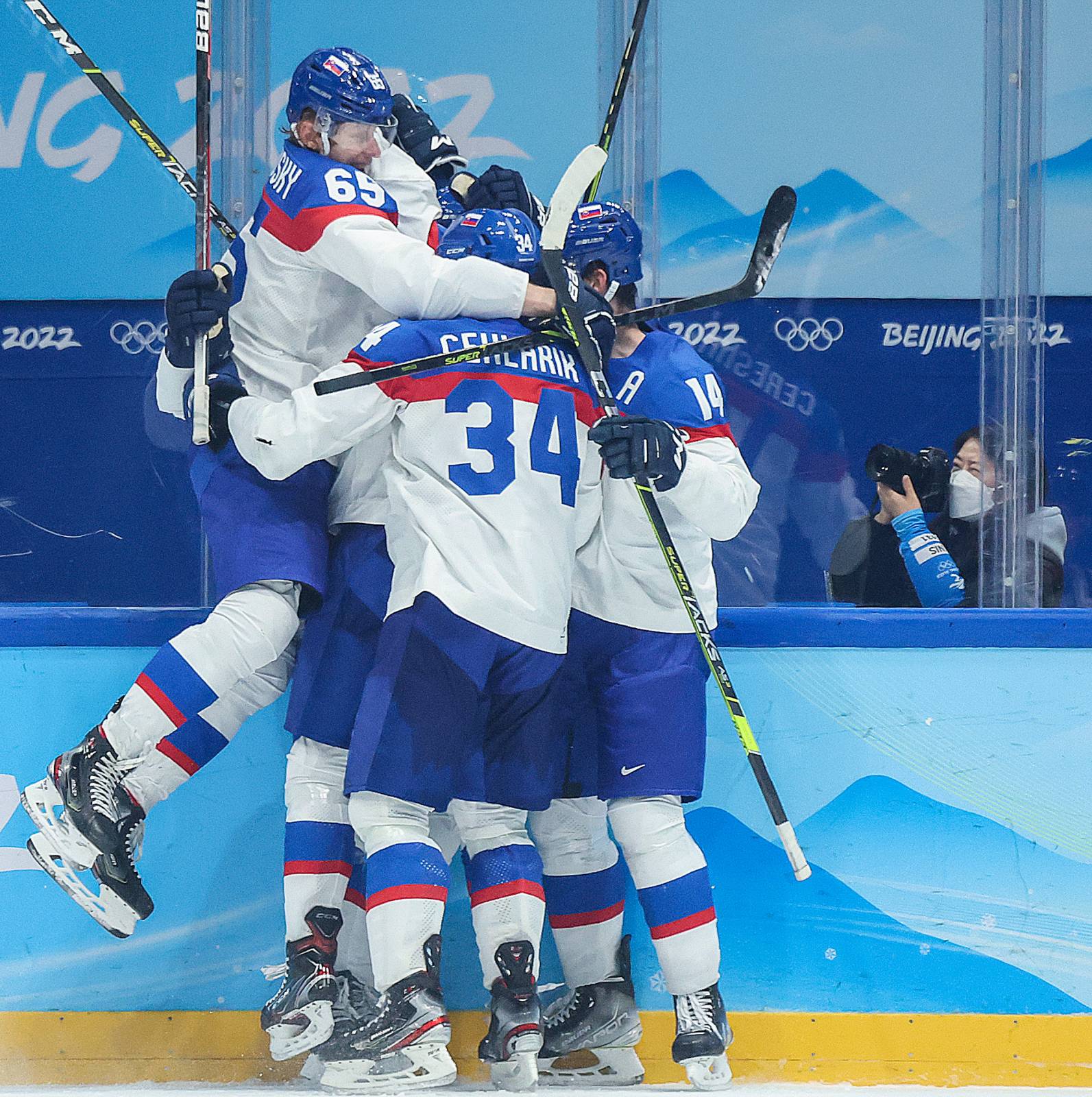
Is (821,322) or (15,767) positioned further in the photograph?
(821,322)

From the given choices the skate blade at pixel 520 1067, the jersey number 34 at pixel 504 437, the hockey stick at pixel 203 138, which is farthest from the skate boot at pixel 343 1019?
the hockey stick at pixel 203 138

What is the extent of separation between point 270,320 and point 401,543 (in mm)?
479

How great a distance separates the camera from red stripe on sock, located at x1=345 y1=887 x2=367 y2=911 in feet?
7.77

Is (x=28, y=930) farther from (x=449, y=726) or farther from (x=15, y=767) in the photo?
(x=449, y=726)

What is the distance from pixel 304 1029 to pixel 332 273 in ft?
4.17

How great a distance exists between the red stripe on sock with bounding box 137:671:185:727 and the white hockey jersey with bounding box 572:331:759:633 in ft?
2.35

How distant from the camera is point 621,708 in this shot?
7.68 feet

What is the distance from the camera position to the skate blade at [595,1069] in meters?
2.43

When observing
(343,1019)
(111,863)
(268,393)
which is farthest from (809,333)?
(111,863)

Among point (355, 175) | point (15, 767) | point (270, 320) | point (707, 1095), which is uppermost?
point (355, 175)

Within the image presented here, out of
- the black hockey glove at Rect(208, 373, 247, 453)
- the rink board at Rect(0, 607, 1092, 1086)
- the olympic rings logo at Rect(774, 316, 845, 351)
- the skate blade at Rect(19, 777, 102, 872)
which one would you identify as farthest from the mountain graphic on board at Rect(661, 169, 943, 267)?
the skate blade at Rect(19, 777, 102, 872)

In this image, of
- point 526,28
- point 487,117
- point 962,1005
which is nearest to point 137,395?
point 487,117

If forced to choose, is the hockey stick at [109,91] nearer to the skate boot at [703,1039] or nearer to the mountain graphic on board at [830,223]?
the mountain graphic on board at [830,223]

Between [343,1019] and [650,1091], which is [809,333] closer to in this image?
[650,1091]
